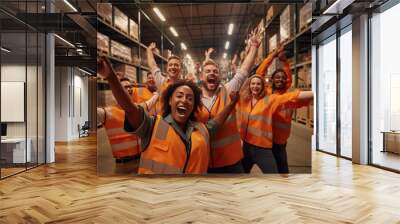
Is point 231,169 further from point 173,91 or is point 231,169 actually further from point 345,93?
point 345,93

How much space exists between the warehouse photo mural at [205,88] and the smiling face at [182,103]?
0.02m

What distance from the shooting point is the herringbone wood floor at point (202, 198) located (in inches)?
157

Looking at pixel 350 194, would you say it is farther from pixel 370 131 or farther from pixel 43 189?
pixel 43 189

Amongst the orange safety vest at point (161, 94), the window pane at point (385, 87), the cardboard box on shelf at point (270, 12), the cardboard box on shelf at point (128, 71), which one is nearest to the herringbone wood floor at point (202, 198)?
the window pane at point (385, 87)

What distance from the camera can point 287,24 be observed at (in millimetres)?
6344

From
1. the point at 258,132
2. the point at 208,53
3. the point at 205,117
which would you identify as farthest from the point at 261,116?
the point at 208,53

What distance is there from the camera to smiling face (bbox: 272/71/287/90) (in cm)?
629

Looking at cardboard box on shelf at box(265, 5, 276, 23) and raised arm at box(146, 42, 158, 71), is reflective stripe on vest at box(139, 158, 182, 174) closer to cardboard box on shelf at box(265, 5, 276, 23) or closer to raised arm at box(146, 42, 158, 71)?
raised arm at box(146, 42, 158, 71)

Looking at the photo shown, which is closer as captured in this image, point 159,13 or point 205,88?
point 205,88

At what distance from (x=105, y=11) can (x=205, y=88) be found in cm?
227

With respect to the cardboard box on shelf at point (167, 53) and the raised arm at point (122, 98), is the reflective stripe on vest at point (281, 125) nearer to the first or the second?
the cardboard box on shelf at point (167, 53)

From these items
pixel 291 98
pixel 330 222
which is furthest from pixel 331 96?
pixel 330 222

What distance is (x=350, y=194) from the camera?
502cm

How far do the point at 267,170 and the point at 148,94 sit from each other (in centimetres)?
253
